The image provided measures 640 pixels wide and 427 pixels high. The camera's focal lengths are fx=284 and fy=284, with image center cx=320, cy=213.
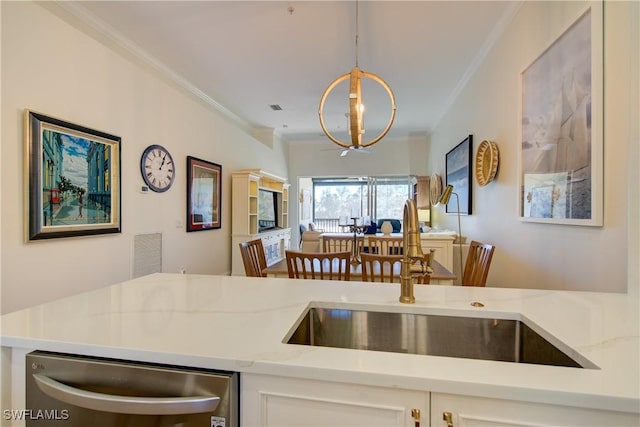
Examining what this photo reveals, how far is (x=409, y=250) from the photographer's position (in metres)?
1.00

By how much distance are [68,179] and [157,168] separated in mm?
1016

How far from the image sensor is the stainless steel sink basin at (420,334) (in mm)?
962

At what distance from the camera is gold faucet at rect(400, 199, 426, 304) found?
1.00 meters

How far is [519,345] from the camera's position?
0.94 meters

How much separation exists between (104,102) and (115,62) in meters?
0.42

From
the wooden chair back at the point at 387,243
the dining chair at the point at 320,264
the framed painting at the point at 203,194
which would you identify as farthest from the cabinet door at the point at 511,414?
the framed painting at the point at 203,194

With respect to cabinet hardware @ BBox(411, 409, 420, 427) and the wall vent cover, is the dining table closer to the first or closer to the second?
cabinet hardware @ BBox(411, 409, 420, 427)

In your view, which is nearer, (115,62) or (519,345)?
(519,345)

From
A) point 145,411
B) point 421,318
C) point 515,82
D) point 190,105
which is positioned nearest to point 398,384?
point 421,318

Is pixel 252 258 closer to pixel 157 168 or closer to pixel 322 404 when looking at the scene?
pixel 322 404

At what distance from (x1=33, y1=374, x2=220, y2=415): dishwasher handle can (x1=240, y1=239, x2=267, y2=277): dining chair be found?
135 cm

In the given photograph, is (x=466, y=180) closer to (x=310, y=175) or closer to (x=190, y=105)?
(x=190, y=105)

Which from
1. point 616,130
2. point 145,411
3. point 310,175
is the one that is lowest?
point 145,411

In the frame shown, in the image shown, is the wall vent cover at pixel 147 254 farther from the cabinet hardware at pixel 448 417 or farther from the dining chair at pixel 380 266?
the cabinet hardware at pixel 448 417
